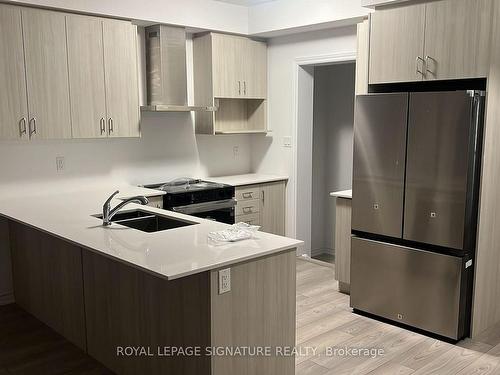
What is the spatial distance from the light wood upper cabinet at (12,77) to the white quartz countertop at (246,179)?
200cm

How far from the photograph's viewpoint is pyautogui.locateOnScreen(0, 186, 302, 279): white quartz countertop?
2250 millimetres

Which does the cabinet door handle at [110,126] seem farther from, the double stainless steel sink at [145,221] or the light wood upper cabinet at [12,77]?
the double stainless steel sink at [145,221]

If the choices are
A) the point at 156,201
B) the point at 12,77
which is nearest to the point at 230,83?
the point at 156,201

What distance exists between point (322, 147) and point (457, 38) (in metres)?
2.63

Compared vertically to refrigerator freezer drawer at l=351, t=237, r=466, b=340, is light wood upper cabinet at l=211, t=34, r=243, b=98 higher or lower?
higher

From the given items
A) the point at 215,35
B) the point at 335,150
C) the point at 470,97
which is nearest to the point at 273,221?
the point at 335,150

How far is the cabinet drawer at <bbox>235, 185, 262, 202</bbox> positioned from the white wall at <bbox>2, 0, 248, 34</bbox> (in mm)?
→ 1616

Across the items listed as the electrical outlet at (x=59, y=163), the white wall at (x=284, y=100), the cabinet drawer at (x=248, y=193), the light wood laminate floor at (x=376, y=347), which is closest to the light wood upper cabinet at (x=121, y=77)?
the electrical outlet at (x=59, y=163)

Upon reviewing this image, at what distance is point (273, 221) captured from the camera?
17.9ft

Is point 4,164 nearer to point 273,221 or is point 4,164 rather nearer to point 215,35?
point 215,35

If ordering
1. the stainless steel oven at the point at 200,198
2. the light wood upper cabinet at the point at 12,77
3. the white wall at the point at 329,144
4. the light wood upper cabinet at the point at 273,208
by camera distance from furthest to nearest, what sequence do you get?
the white wall at the point at 329,144
the light wood upper cabinet at the point at 273,208
the stainless steel oven at the point at 200,198
the light wood upper cabinet at the point at 12,77

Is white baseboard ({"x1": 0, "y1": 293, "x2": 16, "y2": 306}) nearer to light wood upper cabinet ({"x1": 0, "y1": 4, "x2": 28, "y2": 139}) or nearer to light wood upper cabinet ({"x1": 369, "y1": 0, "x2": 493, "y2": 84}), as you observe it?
light wood upper cabinet ({"x1": 0, "y1": 4, "x2": 28, "y2": 139})

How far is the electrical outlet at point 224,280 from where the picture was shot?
2.31 meters

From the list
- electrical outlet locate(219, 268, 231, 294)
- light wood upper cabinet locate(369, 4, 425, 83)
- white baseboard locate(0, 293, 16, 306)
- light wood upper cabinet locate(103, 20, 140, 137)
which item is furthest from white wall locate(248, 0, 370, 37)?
white baseboard locate(0, 293, 16, 306)
